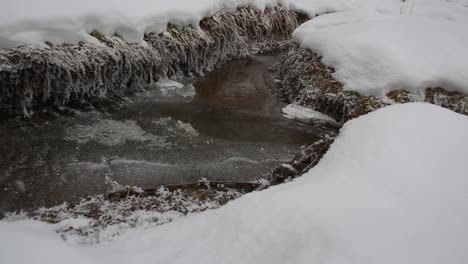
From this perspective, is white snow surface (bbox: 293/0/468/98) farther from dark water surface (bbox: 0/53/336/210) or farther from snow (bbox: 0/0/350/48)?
snow (bbox: 0/0/350/48)

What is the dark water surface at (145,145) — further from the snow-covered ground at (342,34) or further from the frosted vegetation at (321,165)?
the snow-covered ground at (342,34)

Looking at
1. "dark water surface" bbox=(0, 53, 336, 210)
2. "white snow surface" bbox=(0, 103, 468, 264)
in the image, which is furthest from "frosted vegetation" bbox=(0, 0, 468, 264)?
"dark water surface" bbox=(0, 53, 336, 210)

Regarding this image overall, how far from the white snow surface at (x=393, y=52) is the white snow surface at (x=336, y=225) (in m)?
2.18

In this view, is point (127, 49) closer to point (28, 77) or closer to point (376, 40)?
point (28, 77)

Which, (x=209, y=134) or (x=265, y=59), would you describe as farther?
(x=265, y=59)

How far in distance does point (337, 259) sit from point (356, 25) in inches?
184

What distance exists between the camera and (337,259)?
4.62 ft

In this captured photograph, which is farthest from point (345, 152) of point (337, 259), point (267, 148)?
point (267, 148)

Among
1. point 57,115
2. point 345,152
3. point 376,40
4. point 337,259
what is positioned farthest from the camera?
point 376,40

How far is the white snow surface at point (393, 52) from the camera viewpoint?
168 inches

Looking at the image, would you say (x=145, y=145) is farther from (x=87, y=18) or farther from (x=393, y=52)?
(x=393, y=52)

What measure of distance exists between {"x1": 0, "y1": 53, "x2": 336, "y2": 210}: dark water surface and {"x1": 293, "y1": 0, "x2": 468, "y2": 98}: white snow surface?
923 mm

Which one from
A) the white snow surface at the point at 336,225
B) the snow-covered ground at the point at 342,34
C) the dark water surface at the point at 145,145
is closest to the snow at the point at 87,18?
the snow-covered ground at the point at 342,34

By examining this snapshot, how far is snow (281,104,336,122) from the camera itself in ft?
14.9
